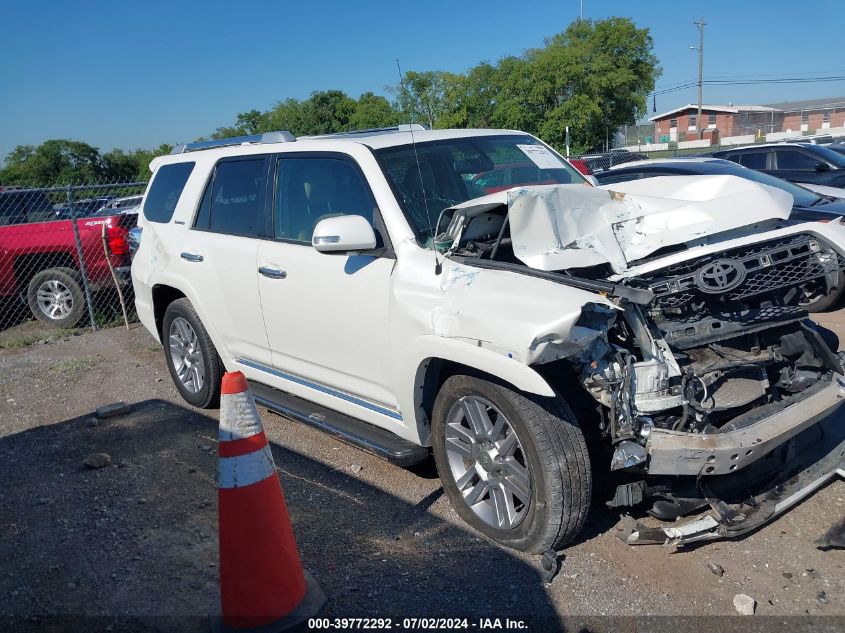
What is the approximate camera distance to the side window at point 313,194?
4.20 meters

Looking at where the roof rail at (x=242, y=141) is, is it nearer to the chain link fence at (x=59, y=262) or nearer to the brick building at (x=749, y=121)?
the chain link fence at (x=59, y=262)

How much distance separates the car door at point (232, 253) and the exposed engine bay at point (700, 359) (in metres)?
1.54

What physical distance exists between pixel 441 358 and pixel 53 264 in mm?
7633

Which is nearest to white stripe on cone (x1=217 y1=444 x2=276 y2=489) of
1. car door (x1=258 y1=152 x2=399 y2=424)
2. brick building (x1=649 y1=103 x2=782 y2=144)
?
car door (x1=258 y1=152 x2=399 y2=424)

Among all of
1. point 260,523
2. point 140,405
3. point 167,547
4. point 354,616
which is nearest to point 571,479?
point 354,616

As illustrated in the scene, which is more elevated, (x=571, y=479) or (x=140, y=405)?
(x=571, y=479)

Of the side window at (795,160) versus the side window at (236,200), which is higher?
the side window at (236,200)

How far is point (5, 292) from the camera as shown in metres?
9.27

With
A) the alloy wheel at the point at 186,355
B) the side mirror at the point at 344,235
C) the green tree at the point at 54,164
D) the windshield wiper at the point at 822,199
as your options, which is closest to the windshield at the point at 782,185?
the windshield wiper at the point at 822,199

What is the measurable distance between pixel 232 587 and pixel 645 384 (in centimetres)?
189

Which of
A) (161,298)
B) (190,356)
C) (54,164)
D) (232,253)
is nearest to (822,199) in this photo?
(232,253)

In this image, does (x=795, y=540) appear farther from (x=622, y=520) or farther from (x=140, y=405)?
(x=140, y=405)

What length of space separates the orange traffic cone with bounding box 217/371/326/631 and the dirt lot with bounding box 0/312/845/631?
29 centimetres

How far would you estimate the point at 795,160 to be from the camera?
12680 millimetres
